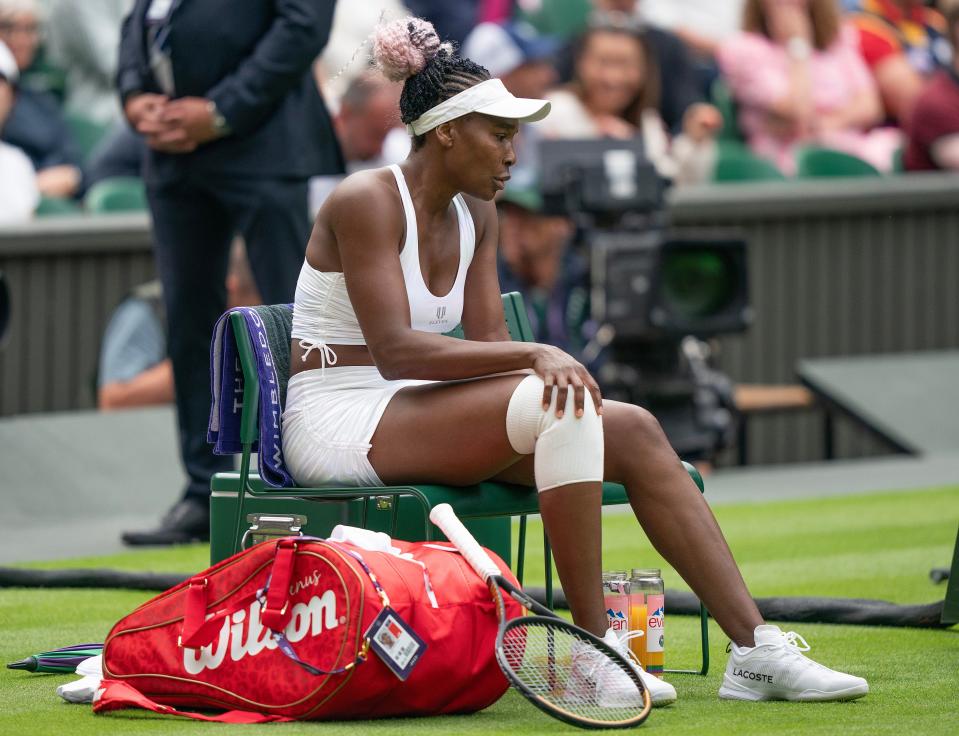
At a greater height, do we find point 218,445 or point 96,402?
point 218,445

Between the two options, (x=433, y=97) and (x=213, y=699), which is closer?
(x=213, y=699)

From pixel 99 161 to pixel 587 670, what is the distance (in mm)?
7040

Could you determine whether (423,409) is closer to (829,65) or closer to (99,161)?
(99,161)

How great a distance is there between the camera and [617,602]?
4.02 metres

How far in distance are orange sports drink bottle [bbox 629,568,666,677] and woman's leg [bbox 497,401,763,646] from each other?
4.5 inches

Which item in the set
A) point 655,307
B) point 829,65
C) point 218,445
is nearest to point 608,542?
point 655,307

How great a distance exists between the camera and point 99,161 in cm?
1005

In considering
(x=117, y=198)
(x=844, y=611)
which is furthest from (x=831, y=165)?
(x=844, y=611)

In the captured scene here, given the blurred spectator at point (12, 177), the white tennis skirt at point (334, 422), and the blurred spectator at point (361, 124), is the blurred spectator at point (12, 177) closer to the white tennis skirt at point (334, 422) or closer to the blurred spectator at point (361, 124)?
the blurred spectator at point (361, 124)

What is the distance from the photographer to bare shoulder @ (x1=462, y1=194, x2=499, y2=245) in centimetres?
444

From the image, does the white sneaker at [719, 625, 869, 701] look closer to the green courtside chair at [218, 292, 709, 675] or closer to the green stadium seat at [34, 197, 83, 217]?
the green courtside chair at [218, 292, 709, 675]

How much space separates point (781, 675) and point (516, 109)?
4.30 feet

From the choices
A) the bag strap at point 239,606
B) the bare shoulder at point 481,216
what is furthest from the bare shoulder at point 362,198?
the bag strap at point 239,606

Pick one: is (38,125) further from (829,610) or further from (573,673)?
(573,673)
